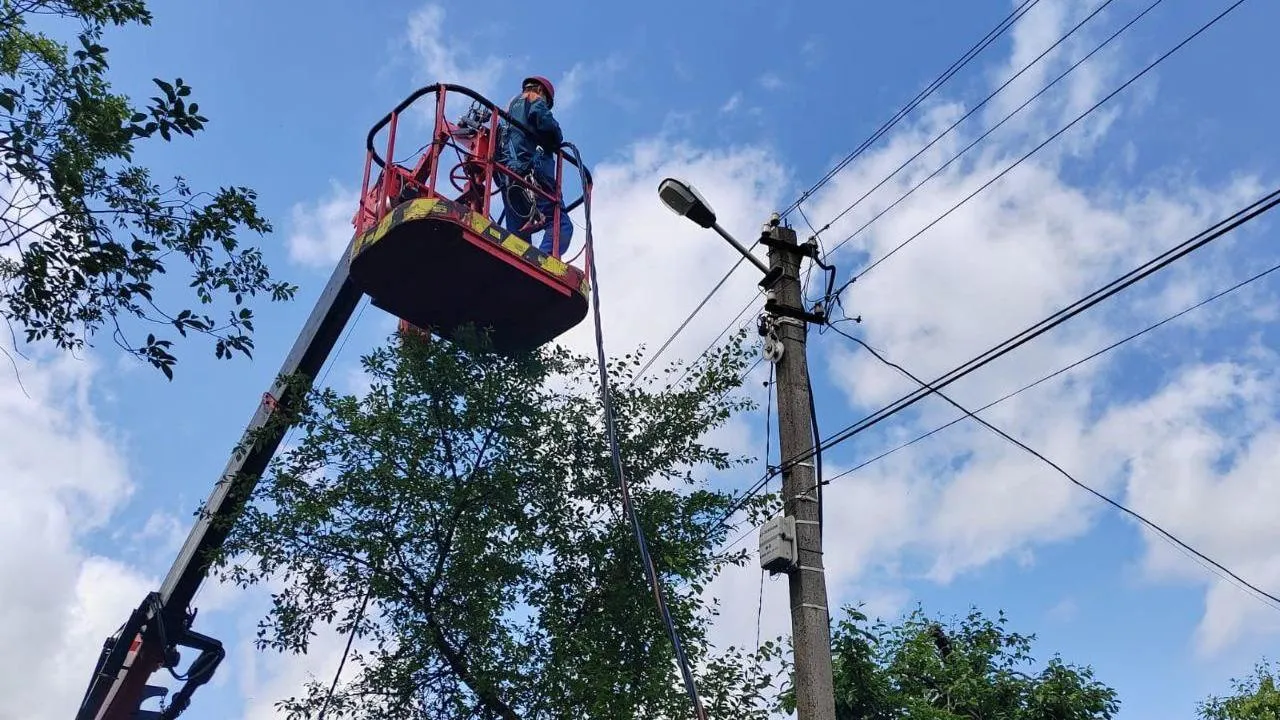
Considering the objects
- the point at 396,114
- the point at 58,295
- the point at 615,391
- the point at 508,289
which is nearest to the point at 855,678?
the point at 615,391

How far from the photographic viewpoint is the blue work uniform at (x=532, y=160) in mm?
14922

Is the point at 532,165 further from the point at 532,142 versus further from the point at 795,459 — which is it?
the point at 795,459

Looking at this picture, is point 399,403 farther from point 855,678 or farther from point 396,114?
point 855,678

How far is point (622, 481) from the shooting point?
959 centimetres

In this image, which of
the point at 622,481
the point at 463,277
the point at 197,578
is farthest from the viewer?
the point at 197,578

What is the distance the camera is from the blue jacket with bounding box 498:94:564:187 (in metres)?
15.1

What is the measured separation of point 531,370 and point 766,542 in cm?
862

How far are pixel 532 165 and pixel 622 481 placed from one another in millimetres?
7124

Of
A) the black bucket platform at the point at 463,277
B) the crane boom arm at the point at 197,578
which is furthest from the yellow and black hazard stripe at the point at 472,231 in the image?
the crane boom arm at the point at 197,578

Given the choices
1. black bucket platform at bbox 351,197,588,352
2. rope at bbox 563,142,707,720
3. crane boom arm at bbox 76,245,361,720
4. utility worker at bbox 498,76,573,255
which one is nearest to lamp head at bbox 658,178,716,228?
rope at bbox 563,142,707,720

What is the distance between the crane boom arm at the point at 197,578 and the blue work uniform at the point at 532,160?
11.0ft

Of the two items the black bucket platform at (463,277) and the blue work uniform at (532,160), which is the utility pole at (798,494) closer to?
the black bucket platform at (463,277)

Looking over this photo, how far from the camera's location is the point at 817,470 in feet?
27.3

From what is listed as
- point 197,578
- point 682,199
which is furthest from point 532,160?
point 197,578
